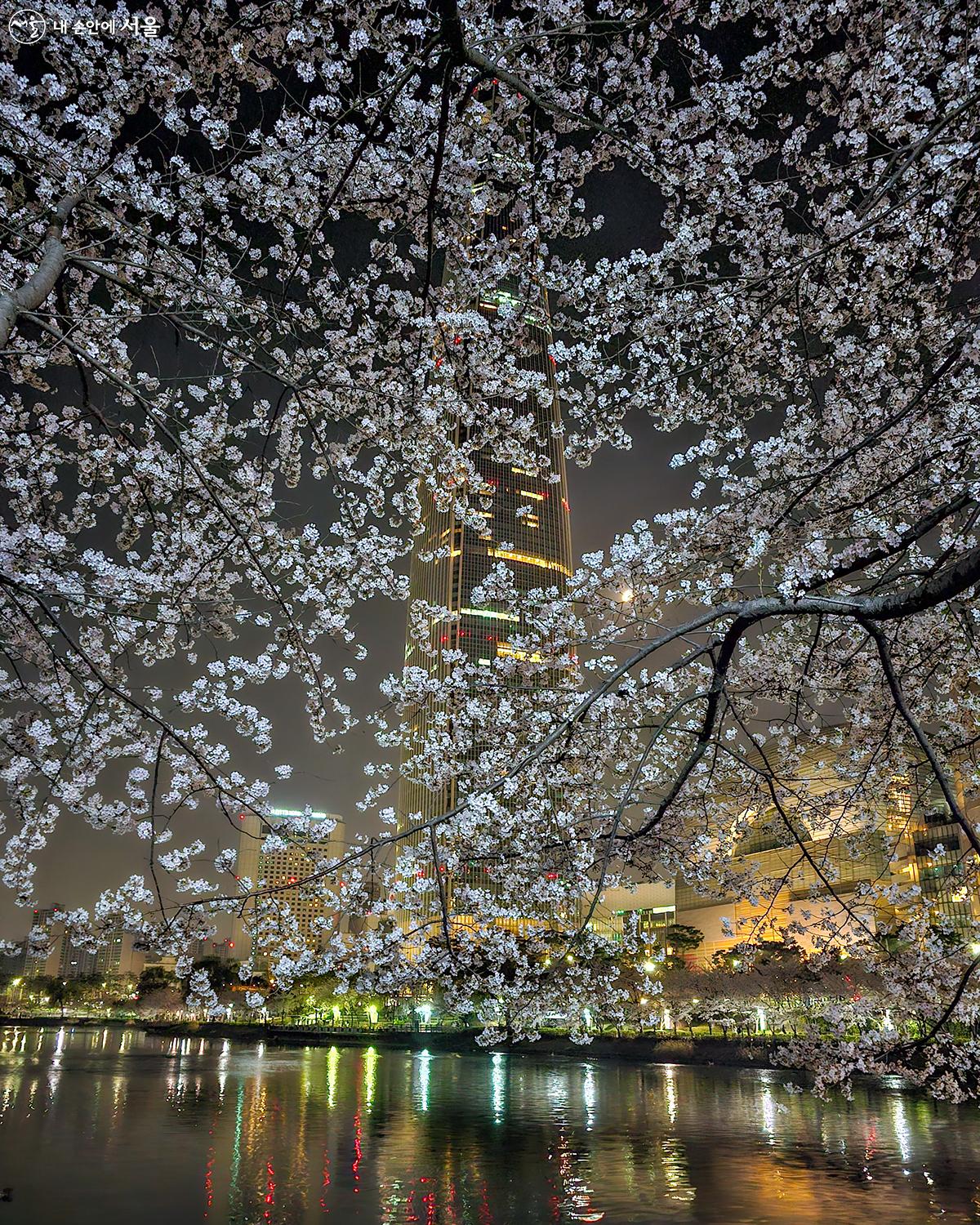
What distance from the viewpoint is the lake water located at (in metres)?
13.5

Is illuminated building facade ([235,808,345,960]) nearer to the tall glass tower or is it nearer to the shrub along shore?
the tall glass tower

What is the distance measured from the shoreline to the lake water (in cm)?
237

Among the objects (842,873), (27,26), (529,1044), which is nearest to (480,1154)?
(27,26)

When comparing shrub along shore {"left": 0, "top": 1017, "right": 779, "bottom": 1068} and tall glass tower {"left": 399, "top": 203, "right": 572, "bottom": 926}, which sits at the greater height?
tall glass tower {"left": 399, "top": 203, "right": 572, "bottom": 926}

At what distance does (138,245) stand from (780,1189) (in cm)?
1721

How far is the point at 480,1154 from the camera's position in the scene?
59.1 feet

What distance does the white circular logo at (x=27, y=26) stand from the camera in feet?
20.8

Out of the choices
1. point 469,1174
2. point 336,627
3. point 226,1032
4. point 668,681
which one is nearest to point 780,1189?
point 469,1174

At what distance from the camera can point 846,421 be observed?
8594 mm

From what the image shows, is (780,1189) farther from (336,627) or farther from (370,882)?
(336,627)

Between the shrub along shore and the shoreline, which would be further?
the shrub along shore

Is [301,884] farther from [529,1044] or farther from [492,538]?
[529,1044]

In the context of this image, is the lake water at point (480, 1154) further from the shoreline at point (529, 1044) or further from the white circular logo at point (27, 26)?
the white circular logo at point (27, 26)

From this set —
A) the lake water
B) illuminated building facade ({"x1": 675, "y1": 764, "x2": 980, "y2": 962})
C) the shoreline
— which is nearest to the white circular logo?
illuminated building facade ({"x1": 675, "y1": 764, "x2": 980, "y2": 962})
